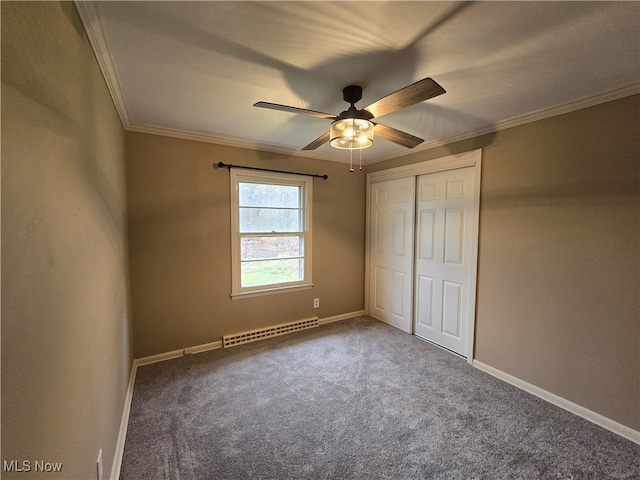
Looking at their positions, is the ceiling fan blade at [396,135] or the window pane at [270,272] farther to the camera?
the window pane at [270,272]

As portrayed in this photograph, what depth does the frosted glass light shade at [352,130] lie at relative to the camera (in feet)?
5.74

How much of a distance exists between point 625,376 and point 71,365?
124 inches

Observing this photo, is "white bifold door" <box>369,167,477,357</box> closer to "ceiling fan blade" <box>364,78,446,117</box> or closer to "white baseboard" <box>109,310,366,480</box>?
"white baseboard" <box>109,310,366,480</box>

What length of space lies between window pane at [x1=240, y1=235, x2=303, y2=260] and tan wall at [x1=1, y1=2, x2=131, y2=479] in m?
1.72

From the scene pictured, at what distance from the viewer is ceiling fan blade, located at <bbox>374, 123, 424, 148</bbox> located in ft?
6.28

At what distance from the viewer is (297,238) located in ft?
11.6

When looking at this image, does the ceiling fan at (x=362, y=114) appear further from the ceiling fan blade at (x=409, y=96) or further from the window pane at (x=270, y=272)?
the window pane at (x=270, y=272)

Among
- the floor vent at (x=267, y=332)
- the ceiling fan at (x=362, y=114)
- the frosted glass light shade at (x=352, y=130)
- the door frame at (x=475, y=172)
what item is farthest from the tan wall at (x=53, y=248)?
the door frame at (x=475, y=172)

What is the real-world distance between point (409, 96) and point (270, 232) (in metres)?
2.27

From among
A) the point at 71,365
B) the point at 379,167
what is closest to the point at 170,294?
the point at 71,365

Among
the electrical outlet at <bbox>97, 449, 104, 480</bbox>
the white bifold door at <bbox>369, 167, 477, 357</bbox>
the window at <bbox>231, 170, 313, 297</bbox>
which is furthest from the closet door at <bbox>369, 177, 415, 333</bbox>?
the electrical outlet at <bbox>97, 449, 104, 480</bbox>

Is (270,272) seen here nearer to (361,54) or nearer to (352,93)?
(352,93)

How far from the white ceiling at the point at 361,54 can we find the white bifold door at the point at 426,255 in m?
0.93

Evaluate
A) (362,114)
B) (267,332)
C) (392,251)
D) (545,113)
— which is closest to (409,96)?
(362,114)
